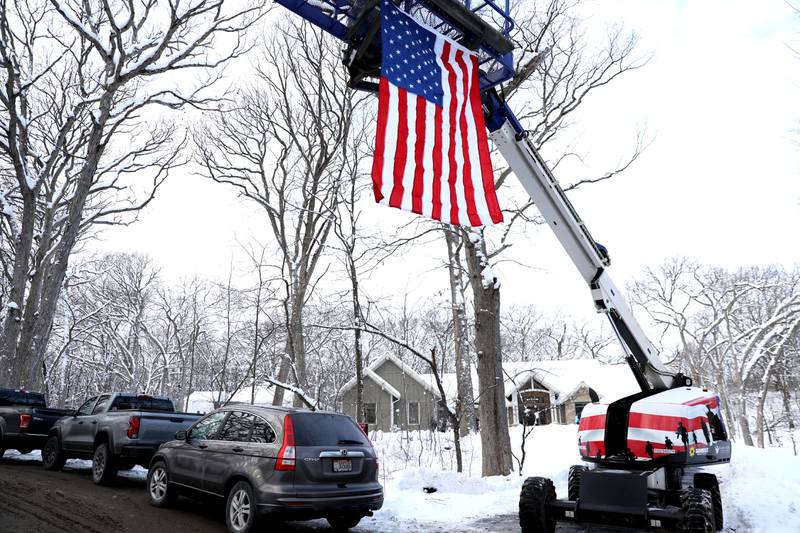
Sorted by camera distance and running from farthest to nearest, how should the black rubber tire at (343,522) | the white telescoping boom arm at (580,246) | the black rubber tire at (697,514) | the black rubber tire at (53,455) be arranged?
1. the black rubber tire at (53,455)
2. the black rubber tire at (343,522)
3. the white telescoping boom arm at (580,246)
4. the black rubber tire at (697,514)

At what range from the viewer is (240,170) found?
24.6 meters

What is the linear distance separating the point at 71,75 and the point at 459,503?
72.9ft

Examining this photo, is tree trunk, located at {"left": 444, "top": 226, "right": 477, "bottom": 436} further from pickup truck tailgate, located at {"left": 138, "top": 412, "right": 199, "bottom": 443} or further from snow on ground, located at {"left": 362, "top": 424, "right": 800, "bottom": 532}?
pickup truck tailgate, located at {"left": 138, "top": 412, "right": 199, "bottom": 443}

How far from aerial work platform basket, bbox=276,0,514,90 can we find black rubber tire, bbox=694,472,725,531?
6.06 metres

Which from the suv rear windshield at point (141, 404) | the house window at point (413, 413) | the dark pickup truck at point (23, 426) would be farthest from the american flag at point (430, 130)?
the house window at point (413, 413)

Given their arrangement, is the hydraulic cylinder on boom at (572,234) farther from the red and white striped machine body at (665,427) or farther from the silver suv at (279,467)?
the silver suv at (279,467)

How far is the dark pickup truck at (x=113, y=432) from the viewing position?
9289 millimetres

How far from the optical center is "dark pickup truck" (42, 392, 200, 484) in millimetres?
9289

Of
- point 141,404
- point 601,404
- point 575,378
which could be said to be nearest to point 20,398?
point 141,404

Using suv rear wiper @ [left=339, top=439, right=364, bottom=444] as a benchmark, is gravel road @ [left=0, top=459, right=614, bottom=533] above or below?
below

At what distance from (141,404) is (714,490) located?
10279 millimetres

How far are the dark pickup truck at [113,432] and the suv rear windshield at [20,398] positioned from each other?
2.43 meters

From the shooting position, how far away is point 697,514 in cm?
523

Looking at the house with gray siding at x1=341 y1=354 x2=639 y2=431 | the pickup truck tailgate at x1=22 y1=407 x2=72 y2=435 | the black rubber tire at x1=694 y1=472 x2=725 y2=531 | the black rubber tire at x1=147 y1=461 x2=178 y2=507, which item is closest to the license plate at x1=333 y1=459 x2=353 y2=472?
the black rubber tire at x1=147 y1=461 x2=178 y2=507
